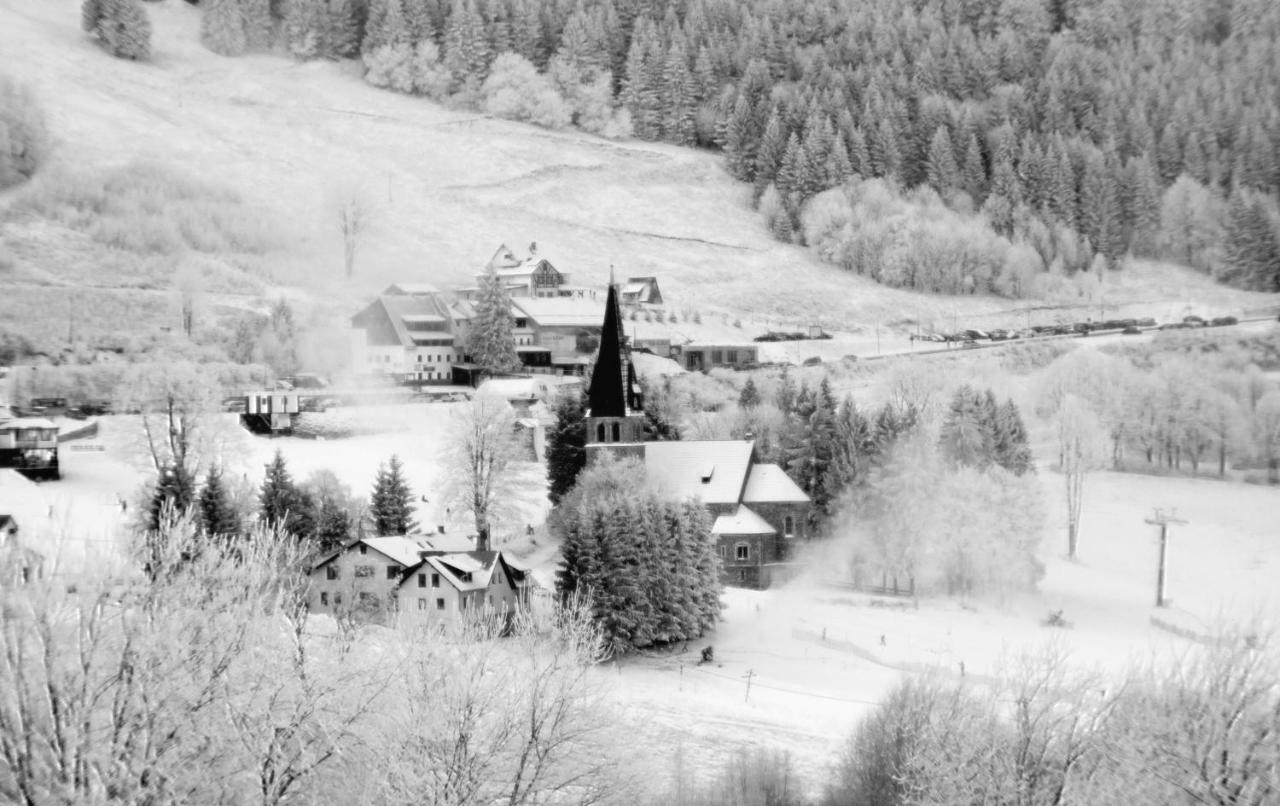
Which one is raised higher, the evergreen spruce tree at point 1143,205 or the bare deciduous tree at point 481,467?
the evergreen spruce tree at point 1143,205

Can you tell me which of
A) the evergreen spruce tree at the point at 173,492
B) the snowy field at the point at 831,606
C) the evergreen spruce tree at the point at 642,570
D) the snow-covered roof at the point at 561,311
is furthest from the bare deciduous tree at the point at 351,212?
the evergreen spruce tree at the point at 642,570

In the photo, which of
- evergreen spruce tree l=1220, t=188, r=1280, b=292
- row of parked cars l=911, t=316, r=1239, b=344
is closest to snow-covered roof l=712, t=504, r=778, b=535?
row of parked cars l=911, t=316, r=1239, b=344

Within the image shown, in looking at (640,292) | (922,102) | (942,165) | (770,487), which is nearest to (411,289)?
(640,292)

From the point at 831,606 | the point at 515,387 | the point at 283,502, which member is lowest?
the point at 831,606

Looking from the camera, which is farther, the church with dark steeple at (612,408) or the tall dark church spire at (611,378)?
the tall dark church spire at (611,378)

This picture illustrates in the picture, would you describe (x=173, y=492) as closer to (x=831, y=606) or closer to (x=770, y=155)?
(x=831, y=606)

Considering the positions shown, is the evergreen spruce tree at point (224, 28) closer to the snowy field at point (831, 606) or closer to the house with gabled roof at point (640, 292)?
the house with gabled roof at point (640, 292)
